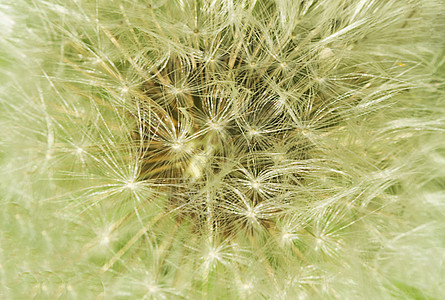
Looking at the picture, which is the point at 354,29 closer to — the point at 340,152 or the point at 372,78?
the point at 372,78

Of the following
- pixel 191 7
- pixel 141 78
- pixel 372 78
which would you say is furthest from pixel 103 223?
pixel 372 78

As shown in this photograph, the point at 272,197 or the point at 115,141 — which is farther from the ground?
the point at 115,141

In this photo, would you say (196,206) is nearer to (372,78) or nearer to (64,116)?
(64,116)

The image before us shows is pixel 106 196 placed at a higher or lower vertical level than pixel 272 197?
higher

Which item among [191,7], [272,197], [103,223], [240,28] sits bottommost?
[272,197]

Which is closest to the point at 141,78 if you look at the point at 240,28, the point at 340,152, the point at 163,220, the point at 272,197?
the point at 240,28

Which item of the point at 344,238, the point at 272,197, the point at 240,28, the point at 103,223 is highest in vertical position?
the point at 240,28
